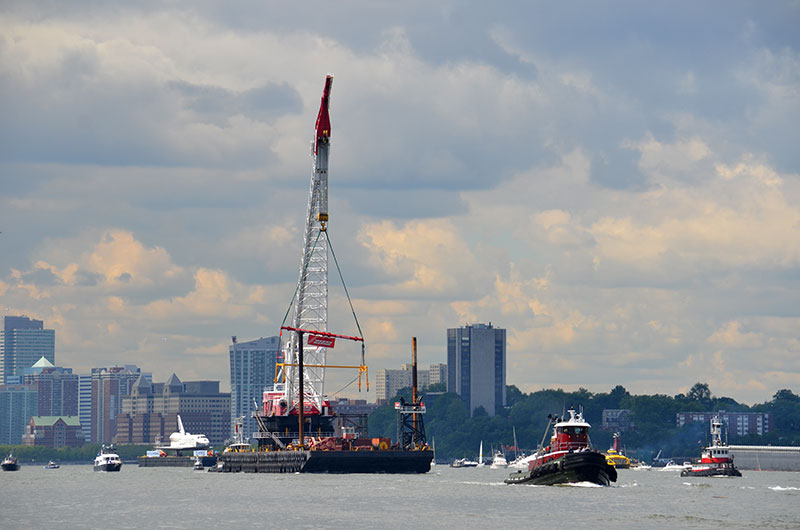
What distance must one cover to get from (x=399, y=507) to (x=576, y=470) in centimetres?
2700

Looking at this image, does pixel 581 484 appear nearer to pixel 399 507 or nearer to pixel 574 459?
pixel 574 459

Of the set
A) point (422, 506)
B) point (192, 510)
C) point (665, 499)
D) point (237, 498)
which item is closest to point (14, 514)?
point (192, 510)

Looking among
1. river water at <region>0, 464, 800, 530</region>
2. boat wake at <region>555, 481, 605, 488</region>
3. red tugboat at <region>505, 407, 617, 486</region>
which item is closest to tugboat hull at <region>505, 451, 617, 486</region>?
red tugboat at <region>505, 407, 617, 486</region>

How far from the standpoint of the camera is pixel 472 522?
12162 cm

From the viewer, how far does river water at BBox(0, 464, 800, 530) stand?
4779 inches

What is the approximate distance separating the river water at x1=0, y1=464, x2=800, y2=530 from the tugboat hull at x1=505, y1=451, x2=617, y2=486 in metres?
1.26

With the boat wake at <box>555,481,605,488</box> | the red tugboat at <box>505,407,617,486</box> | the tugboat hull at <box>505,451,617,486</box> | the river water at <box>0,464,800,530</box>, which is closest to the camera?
the river water at <box>0,464,800,530</box>

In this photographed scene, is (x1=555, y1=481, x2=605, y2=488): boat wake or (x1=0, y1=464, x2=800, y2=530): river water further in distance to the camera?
(x1=555, y1=481, x2=605, y2=488): boat wake

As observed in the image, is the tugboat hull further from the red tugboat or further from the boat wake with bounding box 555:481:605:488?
the boat wake with bounding box 555:481:605:488

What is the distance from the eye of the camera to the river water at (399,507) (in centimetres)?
12139

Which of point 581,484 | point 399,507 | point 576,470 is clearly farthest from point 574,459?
point 399,507

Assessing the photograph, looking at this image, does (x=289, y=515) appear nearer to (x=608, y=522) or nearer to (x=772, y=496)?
(x=608, y=522)

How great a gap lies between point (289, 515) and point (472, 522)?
17.5 metres

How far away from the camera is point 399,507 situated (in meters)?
139
